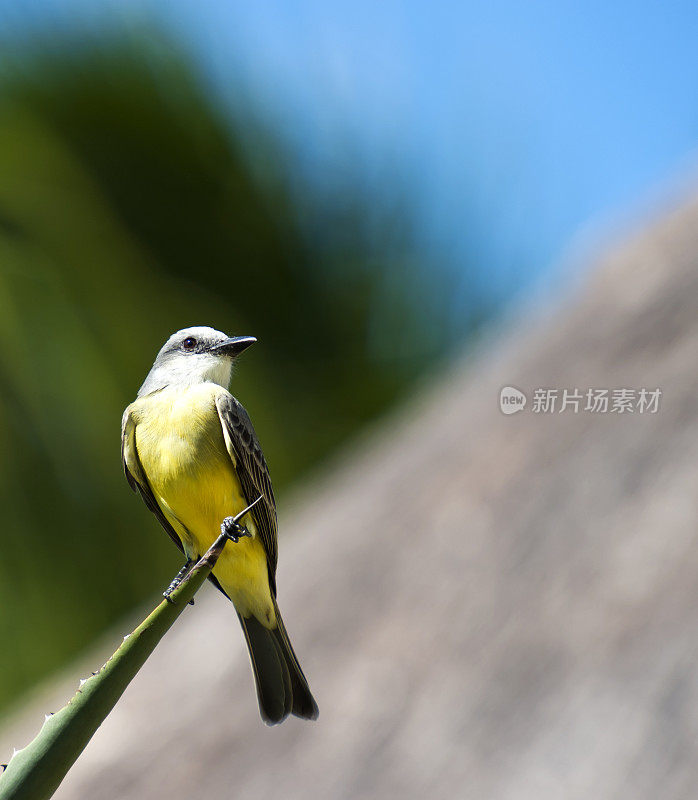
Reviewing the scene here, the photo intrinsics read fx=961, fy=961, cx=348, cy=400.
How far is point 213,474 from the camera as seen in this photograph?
103 centimetres

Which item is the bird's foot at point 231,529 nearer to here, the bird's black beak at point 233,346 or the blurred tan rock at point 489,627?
the bird's black beak at point 233,346

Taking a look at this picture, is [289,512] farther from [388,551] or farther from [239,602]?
[239,602]

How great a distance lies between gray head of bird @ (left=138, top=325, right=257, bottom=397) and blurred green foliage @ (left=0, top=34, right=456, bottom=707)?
0.02 meters

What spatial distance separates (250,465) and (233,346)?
0.13 metres

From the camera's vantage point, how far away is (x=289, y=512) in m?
6.75

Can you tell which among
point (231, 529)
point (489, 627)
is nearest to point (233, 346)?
point (231, 529)

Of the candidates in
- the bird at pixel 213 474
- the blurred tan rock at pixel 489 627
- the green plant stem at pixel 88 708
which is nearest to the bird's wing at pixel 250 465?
the bird at pixel 213 474

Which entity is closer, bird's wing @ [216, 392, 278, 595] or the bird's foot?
the bird's foot

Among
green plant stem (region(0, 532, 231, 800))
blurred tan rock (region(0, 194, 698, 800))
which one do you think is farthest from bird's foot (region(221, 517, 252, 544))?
blurred tan rock (region(0, 194, 698, 800))

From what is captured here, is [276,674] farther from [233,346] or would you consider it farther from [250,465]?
[233,346]

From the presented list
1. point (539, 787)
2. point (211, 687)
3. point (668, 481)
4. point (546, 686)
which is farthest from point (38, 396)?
point (668, 481)

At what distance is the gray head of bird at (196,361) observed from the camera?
0.93 m

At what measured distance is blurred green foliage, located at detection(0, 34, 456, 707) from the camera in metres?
0.85

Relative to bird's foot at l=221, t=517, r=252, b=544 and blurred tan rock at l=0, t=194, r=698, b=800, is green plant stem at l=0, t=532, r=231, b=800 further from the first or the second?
blurred tan rock at l=0, t=194, r=698, b=800
